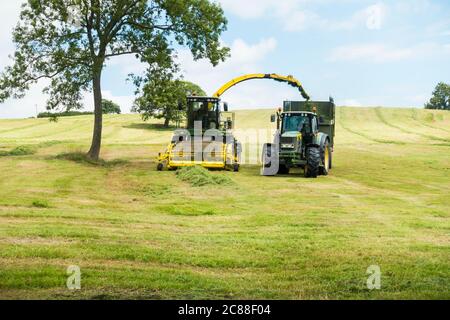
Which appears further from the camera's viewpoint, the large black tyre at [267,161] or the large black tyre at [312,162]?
the large black tyre at [267,161]

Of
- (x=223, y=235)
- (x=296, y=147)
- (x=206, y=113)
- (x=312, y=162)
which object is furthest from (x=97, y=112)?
(x=223, y=235)

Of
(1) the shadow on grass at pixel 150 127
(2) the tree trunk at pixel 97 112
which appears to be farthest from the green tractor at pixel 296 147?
(1) the shadow on grass at pixel 150 127

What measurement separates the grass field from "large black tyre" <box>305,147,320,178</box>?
57 centimetres

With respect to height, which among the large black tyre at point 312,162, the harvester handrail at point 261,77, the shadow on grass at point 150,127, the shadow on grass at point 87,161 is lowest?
the shadow on grass at point 87,161

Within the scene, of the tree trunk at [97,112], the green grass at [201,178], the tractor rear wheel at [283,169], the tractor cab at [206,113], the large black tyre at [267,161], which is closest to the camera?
the green grass at [201,178]

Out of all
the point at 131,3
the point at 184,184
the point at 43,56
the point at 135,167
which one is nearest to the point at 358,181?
the point at 184,184

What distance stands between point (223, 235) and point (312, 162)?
41.0ft

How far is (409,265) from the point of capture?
8.87m

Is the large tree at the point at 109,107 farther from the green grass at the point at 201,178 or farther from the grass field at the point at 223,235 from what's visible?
the green grass at the point at 201,178

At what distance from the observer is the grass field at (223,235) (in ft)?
25.4

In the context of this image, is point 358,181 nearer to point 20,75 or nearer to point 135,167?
point 135,167

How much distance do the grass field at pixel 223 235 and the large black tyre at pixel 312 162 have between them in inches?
22.4
